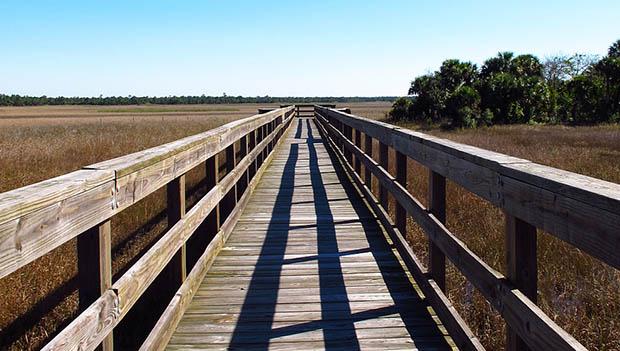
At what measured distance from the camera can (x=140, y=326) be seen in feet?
13.0

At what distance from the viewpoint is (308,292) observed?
3934 millimetres

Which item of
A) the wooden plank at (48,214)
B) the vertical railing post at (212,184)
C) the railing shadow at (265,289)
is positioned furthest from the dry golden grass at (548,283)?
the wooden plank at (48,214)

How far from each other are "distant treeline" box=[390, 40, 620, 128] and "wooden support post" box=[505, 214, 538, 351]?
2741 centimetres

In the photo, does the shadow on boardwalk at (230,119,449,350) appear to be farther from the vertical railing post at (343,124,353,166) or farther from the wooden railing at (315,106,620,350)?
the vertical railing post at (343,124,353,166)

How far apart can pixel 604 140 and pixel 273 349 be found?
18432 millimetres

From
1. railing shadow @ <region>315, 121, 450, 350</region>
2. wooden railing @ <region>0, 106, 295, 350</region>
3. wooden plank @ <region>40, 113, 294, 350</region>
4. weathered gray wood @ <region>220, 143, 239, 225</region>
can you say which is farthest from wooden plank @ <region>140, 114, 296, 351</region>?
railing shadow @ <region>315, 121, 450, 350</region>

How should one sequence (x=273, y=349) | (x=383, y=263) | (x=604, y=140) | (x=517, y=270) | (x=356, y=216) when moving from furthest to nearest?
(x=604, y=140), (x=356, y=216), (x=383, y=263), (x=273, y=349), (x=517, y=270)

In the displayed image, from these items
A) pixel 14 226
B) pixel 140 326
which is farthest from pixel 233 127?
pixel 14 226

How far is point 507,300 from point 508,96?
31.0 metres

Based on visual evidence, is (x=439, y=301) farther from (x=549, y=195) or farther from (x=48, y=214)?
(x=48, y=214)

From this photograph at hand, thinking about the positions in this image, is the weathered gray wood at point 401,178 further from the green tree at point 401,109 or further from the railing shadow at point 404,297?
the green tree at point 401,109

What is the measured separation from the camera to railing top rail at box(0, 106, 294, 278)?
1.47 metres

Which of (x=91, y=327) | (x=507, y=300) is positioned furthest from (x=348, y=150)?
(x=91, y=327)

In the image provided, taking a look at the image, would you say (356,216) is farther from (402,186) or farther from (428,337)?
(428,337)
